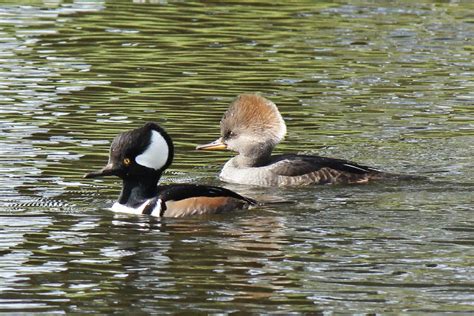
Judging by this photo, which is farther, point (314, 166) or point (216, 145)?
point (216, 145)

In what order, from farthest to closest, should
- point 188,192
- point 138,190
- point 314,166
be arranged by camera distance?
point 314,166 < point 138,190 < point 188,192

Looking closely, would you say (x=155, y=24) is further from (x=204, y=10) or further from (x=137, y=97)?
(x=137, y=97)

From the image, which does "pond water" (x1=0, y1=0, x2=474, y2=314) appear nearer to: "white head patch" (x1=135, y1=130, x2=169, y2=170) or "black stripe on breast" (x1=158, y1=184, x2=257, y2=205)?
"black stripe on breast" (x1=158, y1=184, x2=257, y2=205)

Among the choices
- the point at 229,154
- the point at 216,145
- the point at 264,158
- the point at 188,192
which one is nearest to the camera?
the point at 188,192

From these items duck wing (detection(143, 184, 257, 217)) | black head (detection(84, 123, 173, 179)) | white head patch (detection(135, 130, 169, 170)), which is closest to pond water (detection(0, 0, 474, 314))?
duck wing (detection(143, 184, 257, 217))

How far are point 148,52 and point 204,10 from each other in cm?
448

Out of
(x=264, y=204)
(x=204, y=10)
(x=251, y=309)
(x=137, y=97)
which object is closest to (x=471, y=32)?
(x=204, y=10)

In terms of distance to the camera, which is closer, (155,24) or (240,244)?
(240,244)

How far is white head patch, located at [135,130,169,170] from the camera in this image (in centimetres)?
1261

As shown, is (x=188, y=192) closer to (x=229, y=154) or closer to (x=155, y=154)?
(x=155, y=154)

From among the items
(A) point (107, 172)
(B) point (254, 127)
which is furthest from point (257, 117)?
(A) point (107, 172)

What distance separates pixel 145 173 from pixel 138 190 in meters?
0.16

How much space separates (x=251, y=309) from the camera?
9258 mm

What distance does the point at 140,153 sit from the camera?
497 inches
